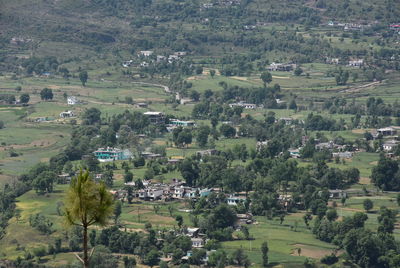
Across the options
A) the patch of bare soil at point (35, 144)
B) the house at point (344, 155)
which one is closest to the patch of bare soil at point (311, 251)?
the house at point (344, 155)

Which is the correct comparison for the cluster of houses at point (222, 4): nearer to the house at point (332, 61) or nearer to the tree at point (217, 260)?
the house at point (332, 61)

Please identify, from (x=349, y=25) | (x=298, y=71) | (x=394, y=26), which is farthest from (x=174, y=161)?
(x=394, y=26)

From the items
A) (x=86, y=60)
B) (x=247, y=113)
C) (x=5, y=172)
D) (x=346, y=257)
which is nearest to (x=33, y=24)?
(x=86, y=60)

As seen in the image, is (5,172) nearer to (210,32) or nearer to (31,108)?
(31,108)

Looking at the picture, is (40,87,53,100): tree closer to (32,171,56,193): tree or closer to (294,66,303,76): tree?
(294,66,303,76): tree

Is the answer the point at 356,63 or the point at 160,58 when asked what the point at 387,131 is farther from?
the point at 160,58
